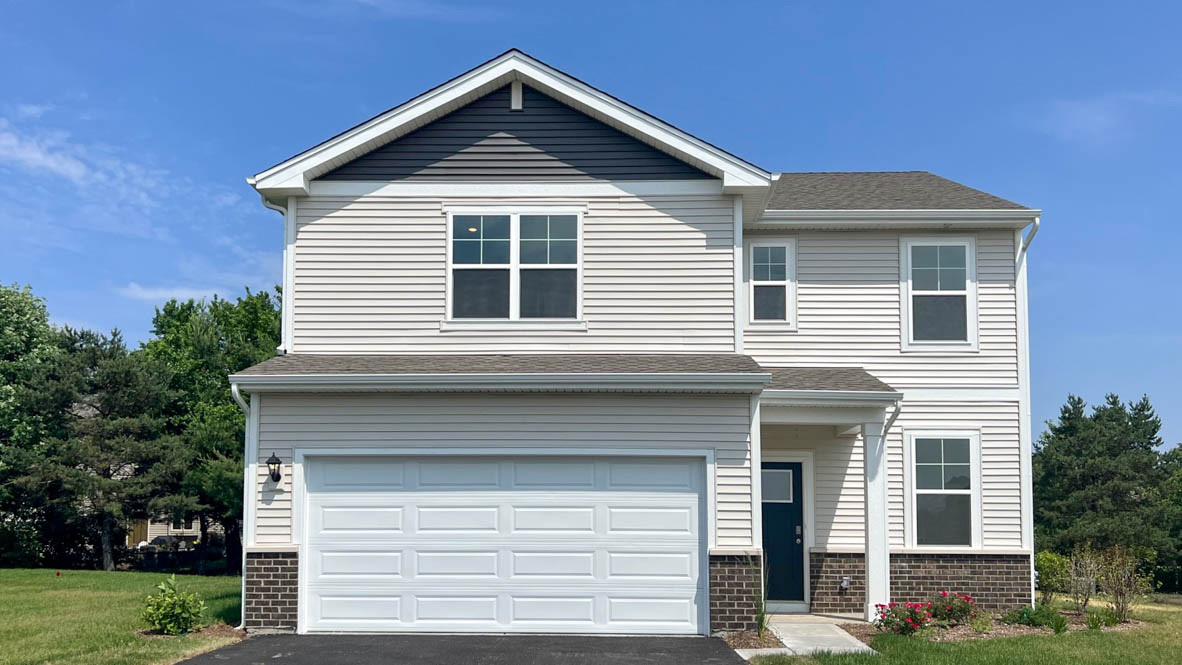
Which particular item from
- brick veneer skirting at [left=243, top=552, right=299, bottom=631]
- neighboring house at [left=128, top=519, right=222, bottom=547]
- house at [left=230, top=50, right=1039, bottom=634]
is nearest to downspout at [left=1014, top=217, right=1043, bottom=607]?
house at [left=230, top=50, right=1039, bottom=634]

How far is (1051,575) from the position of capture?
1723 centimetres

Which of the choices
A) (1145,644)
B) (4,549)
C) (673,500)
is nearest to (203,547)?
(4,549)

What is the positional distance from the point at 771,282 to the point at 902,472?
3.24 meters

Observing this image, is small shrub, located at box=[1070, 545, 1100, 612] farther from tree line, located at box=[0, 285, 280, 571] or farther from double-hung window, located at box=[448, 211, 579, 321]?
→ tree line, located at box=[0, 285, 280, 571]

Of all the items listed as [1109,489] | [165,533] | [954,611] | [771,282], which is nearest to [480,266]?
[771,282]

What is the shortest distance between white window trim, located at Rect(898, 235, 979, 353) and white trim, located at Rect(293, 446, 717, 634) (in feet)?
13.9

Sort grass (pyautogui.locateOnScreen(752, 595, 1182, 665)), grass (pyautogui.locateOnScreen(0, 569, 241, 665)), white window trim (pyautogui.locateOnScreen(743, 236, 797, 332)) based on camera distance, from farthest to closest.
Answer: white window trim (pyautogui.locateOnScreen(743, 236, 797, 332)), grass (pyautogui.locateOnScreen(0, 569, 241, 665)), grass (pyautogui.locateOnScreen(752, 595, 1182, 665))

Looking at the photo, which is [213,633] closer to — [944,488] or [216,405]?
[944,488]

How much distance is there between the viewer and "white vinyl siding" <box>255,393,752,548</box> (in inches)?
476

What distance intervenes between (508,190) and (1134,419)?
104 feet

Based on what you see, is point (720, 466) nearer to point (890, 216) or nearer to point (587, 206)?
point (587, 206)

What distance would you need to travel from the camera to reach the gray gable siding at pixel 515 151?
1319 cm

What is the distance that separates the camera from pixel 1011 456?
1433 cm

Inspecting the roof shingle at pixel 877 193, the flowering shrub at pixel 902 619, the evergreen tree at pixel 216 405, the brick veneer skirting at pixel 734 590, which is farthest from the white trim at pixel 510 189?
the evergreen tree at pixel 216 405
